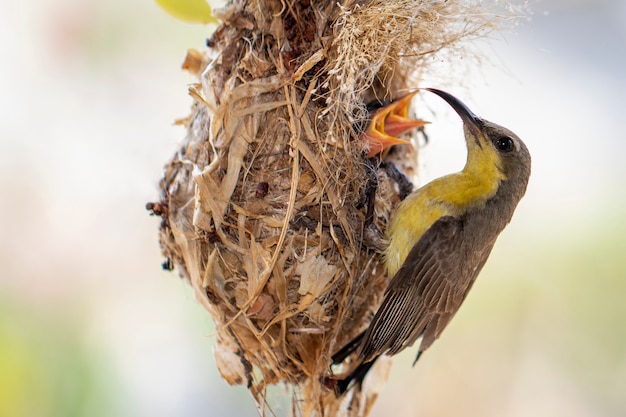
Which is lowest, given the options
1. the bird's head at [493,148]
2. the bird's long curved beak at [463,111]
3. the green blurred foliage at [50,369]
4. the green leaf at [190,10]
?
the green blurred foliage at [50,369]

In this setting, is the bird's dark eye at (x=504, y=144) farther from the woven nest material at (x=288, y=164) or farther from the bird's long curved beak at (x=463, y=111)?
the woven nest material at (x=288, y=164)

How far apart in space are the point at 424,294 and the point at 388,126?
21.2 inches

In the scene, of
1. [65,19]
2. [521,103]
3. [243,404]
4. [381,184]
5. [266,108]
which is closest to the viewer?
[266,108]

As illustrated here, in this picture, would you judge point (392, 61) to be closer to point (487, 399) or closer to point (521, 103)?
point (521, 103)

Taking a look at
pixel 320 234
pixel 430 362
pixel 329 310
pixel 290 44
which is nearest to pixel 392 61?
pixel 290 44

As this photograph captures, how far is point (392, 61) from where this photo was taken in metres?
1.93

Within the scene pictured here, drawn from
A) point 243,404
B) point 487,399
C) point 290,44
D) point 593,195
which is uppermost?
point 290,44

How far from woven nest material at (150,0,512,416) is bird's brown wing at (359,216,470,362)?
0.11 m

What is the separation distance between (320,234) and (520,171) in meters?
0.70

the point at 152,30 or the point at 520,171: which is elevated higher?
the point at 152,30

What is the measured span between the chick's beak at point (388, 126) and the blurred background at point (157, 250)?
30 centimetres

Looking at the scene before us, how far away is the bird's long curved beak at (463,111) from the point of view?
200cm

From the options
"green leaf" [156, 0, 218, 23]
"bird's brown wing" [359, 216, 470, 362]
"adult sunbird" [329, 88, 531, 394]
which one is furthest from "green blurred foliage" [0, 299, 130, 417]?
"green leaf" [156, 0, 218, 23]

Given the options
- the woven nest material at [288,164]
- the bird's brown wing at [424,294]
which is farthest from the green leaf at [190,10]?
the bird's brown wing at [424,294]
